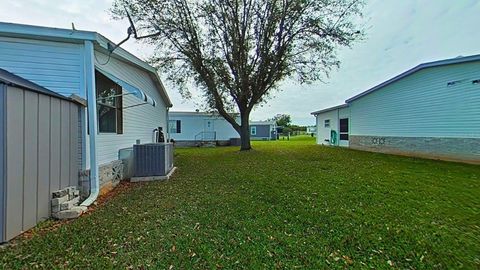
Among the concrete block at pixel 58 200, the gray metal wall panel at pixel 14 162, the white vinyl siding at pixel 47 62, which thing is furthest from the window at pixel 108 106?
the gray metal wall panel at pixel 14 162

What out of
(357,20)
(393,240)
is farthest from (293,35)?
(393,240)

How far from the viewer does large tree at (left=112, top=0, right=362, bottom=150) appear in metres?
15.1

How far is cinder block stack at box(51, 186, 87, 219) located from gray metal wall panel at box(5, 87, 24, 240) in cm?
78

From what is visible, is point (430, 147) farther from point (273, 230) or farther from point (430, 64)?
point (273, 230)

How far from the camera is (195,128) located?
2784cm

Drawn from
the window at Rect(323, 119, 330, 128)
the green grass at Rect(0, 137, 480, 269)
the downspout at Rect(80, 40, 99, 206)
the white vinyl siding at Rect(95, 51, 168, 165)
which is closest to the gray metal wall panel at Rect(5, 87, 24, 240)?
the green grass at Rect(0, 137, 480, 269)

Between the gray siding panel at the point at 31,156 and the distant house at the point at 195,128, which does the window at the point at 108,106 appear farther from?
the distant house at the point at 195,128

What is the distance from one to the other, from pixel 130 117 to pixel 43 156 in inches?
199

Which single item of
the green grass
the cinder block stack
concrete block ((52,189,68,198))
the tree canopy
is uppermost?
the tree canopy

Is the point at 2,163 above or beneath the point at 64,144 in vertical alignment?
beneath

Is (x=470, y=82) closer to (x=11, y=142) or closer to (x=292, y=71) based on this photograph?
(x=292, y=71)

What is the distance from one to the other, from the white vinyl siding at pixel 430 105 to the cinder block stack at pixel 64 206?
13.7 m

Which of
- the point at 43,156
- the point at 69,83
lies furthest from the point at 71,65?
the point at 43,156

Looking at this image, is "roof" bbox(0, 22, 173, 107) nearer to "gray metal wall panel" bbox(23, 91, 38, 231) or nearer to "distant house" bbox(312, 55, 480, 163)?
"gray metal wall panel" bbox(23, 91, 38, 231)
